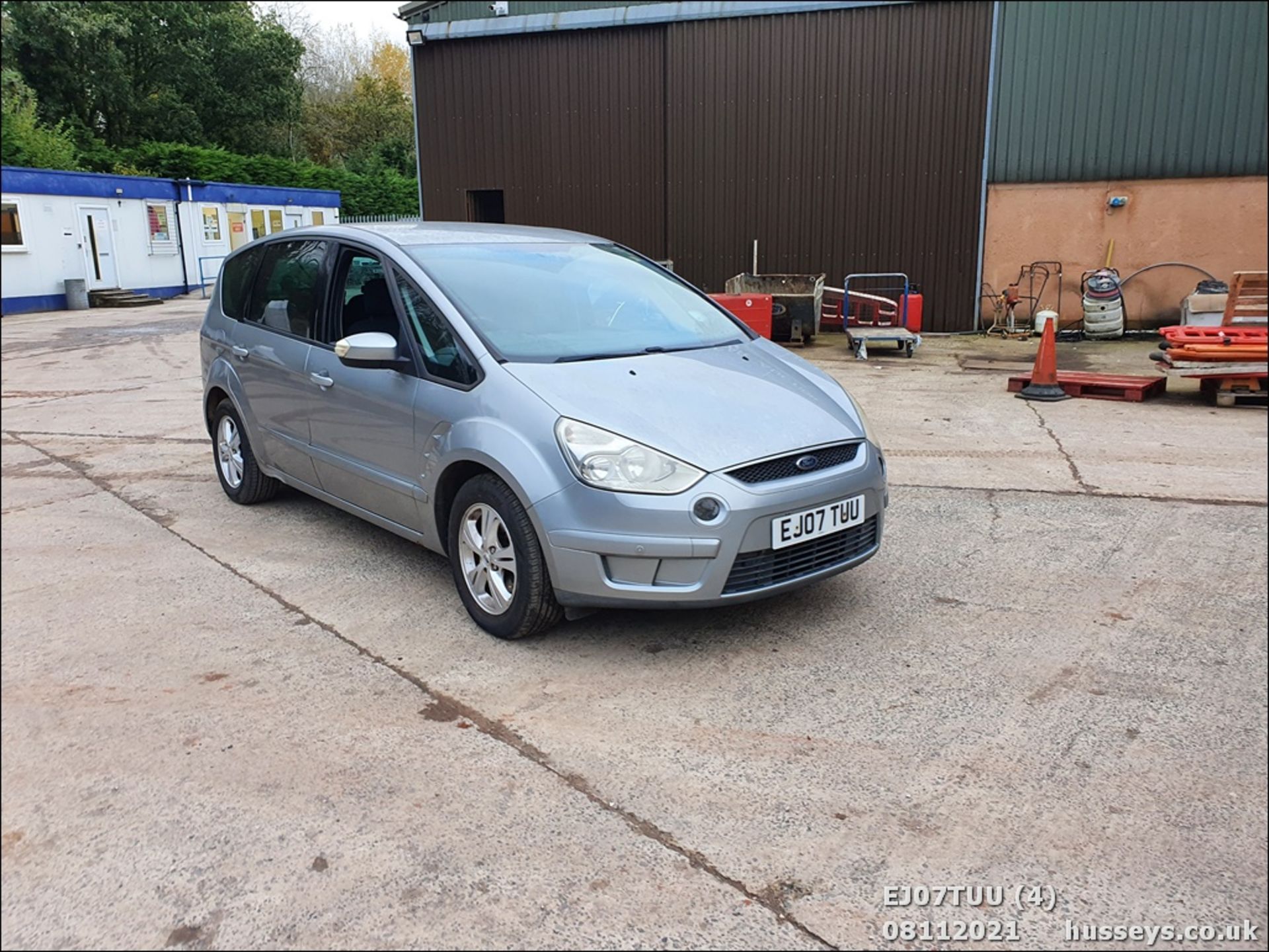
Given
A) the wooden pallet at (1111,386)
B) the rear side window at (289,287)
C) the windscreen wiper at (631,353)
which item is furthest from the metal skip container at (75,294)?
the wooden pallet at (1111,386)

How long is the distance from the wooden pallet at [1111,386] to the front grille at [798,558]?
19.4 feet

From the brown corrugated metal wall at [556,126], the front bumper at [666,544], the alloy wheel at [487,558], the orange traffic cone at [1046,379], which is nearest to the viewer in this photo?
the front bumper at [666,544]

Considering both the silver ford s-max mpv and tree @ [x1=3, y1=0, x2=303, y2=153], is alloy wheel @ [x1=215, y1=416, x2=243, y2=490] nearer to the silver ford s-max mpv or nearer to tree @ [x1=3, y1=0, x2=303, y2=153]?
the silver ford s-max mpv

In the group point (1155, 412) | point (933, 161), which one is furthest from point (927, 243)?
point (1155, 412)

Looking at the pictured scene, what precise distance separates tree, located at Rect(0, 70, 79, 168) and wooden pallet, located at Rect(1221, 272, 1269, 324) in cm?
447

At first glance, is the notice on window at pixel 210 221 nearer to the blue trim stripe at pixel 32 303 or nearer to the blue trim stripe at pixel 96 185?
the blue trim stripe at pixel 96 185

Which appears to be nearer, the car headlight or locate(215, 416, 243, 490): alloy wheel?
the car headlight

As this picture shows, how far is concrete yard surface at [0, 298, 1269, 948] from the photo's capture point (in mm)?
2148

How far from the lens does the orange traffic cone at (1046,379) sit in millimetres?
8992

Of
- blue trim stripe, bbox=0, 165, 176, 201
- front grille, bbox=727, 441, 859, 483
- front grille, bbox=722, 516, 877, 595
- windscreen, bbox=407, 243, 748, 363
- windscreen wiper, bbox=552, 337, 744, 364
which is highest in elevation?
blue trim stripe, bbox=0, 165, 176, 201

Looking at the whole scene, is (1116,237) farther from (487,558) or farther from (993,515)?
(487,558)

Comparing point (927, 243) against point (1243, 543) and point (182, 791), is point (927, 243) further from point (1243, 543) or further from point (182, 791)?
point (182, 791)

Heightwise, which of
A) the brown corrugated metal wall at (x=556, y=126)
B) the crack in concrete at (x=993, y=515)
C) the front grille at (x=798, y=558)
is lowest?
the crack in concrete at (x=993, y=515)

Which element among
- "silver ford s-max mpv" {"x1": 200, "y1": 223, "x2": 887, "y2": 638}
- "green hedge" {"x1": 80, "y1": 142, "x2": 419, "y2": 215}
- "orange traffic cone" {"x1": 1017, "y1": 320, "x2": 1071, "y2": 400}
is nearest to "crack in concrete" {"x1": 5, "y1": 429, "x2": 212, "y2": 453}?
"green hedge" {"x1": 80, "y1": 142, "x2": 419, "y2": 215}
